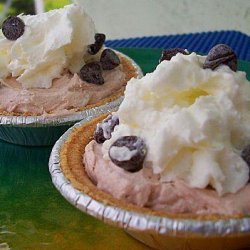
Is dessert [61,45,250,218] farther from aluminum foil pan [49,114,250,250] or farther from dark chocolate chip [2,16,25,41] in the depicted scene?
dark chocolate chip [2,16,25,41]

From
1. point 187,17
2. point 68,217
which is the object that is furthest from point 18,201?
point 187,17

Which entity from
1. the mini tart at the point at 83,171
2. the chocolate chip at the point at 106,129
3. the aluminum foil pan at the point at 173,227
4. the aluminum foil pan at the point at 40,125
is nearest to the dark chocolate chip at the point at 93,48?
the aluminum foil pan at the point at 40,125

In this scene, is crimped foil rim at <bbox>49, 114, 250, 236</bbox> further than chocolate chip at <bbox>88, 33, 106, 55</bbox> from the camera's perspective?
No

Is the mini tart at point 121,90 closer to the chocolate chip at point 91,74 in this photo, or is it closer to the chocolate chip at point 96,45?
the chocolate chip at point 91,74

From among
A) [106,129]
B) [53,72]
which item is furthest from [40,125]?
[106,129]

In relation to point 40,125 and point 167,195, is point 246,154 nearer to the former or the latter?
point 167,195

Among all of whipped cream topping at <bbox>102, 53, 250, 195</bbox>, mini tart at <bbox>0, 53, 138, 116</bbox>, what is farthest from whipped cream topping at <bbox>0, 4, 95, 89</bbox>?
whipped cream topping at <bbox>102, 53, 250, 195</bbox>

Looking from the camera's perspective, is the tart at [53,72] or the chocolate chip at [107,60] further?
the chocolate chip at [107,60]
